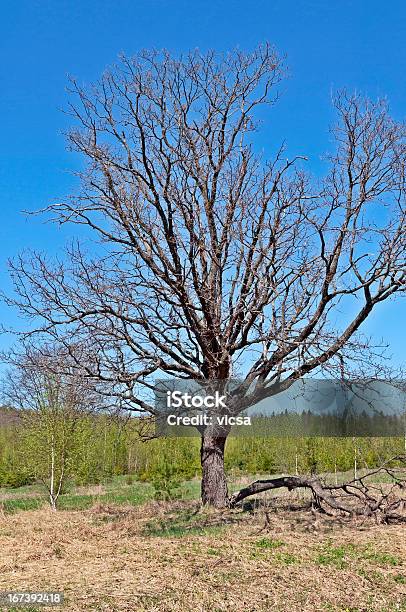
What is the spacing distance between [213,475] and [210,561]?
4105 mm

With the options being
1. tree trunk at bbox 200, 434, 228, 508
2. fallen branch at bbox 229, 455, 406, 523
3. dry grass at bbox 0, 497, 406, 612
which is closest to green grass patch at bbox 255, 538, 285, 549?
dry grass at bbox 0, 497, 406, 612

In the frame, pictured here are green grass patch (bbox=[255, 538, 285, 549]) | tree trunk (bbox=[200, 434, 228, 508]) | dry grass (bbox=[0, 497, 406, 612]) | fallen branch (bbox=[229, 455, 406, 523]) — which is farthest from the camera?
tree trunk (bbox=[200, 434, 228, 508])

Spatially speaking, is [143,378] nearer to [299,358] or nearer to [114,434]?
[299,358]

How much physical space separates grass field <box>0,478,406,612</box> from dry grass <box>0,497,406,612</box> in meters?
0.01

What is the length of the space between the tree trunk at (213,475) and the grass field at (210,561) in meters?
0.39

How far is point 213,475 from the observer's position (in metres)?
11.3

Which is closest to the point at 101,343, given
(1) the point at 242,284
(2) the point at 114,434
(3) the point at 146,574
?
(1) the point at 242,284

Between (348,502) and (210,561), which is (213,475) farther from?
(210,561)

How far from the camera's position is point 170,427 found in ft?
39.6

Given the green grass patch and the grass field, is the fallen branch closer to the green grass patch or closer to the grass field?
the grass field

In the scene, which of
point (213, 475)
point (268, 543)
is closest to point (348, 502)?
point (213, 475)

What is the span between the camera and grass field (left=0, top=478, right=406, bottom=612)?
6047 millimetres

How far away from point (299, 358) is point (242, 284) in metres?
1.78

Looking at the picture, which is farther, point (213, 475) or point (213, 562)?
point (213, 475)
